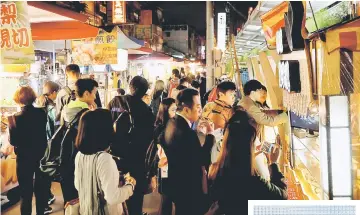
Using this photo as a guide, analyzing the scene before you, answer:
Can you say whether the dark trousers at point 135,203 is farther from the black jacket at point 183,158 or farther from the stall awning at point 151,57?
the stall awning at point 151,57

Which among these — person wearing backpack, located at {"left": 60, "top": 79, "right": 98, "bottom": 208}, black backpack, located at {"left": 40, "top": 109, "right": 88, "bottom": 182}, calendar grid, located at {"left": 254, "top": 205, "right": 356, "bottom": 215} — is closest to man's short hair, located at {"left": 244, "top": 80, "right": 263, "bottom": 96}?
calendar grid, located at {"left": 254, "top": 205, "right": 356, "bottom": 215}

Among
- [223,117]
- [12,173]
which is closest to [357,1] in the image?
[223,117]

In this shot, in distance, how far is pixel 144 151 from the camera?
221 inches

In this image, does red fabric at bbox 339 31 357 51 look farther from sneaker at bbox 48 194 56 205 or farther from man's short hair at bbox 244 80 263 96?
sneaker at bbox 48 194 56 205

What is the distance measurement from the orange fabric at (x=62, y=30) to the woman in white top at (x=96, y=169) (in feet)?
12.8

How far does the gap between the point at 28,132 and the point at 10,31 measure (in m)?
1.41

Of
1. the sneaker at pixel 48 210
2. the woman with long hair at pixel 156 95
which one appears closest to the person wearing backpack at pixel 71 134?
the sneaker at pixel 48 210

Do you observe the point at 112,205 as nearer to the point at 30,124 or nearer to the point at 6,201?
the point at 30,124

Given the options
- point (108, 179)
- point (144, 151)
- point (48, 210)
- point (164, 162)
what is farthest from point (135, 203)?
point (108, 179)

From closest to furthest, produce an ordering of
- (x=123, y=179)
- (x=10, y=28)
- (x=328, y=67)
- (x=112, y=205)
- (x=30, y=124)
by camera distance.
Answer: (x=328, y=67) → (x=112, y=205) → (x=123, y=179) → (x=10, y=28) → (x=30, y=124)

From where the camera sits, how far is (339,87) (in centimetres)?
339

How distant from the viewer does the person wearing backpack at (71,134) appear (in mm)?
4106

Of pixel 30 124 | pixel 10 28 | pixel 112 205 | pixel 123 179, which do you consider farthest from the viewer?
pixel 30 124

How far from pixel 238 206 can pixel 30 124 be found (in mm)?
2798
